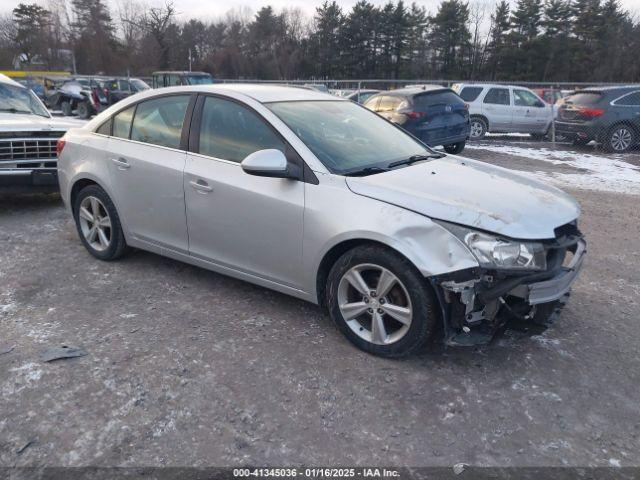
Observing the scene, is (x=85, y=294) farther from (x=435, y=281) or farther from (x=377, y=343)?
(x=435, y=281)

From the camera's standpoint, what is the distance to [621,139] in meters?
13.1

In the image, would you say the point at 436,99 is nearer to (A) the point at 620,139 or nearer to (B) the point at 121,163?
(A) the point at 620,139

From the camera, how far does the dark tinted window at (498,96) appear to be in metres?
15.6

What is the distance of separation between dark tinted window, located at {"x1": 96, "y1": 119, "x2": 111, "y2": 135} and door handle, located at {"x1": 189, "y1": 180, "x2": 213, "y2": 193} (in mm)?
1369

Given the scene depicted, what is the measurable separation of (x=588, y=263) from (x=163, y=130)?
4.17 meters

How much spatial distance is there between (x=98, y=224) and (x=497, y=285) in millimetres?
3648

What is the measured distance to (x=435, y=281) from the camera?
9.36 ft

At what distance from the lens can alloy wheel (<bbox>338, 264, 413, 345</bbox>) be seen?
3.08m

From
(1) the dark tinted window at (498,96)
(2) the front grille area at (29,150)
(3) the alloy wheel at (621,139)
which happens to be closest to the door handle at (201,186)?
(2) the front grille area at (29,150)

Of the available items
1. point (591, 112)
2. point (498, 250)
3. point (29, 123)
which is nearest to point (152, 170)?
point (498, 250)

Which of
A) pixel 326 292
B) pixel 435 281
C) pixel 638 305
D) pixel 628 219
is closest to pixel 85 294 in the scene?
pixel 326 292

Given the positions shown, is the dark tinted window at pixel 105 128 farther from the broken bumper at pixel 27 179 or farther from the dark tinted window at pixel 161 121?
the broken bumper at pixel 27 179

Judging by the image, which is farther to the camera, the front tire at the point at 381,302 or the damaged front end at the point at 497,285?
the front tire at the point at 381,302

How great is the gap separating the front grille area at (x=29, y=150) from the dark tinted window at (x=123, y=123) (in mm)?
2326
